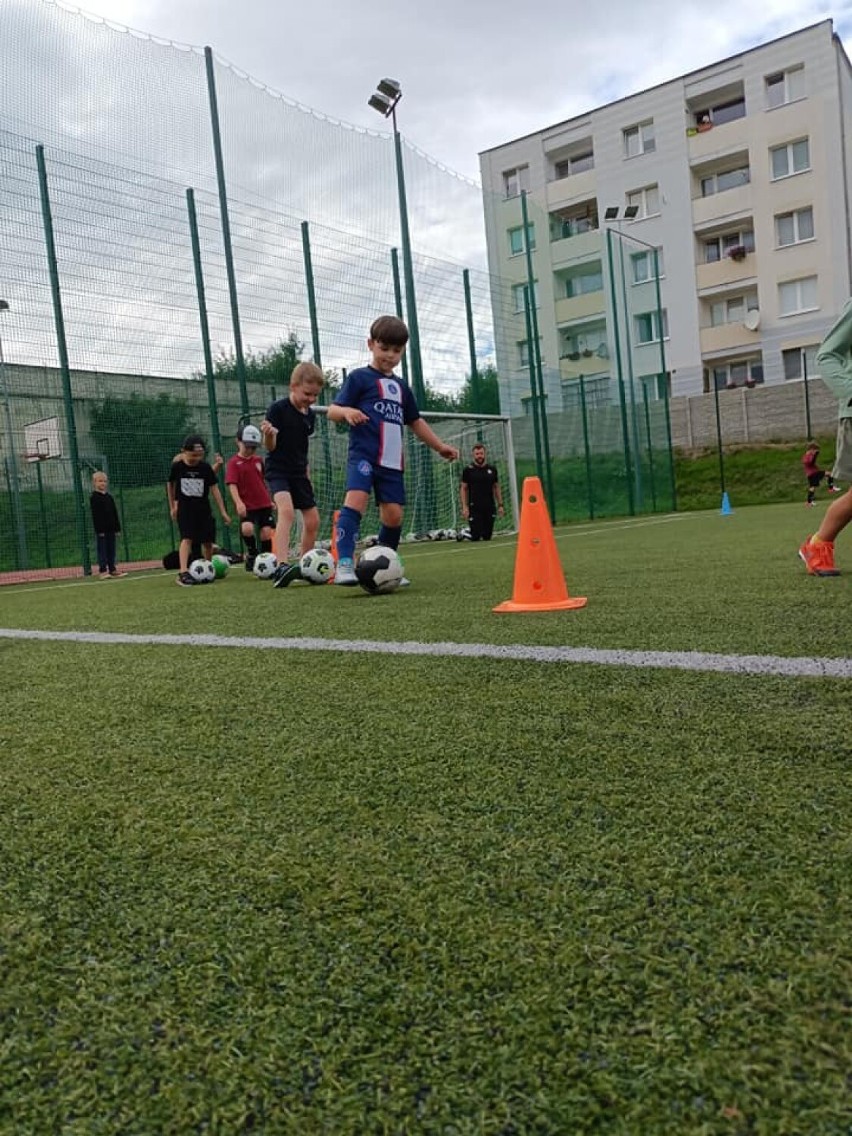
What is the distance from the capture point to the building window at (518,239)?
1845 centimetres

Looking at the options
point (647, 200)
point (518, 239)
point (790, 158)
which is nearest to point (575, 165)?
point (647, 200)

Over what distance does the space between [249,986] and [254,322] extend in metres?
12.6

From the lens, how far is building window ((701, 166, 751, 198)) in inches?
1267

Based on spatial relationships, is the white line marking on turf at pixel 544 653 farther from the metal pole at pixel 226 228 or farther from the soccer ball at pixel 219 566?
the metal pole at pixel 226 228

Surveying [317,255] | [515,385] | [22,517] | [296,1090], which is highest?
[317,255]

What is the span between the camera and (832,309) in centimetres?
2988

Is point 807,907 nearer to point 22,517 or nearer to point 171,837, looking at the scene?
point 171,837

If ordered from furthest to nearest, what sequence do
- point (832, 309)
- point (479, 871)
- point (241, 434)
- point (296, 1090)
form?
point (832, 309), point (241, 434), point (479, 871), point (296, 1090)

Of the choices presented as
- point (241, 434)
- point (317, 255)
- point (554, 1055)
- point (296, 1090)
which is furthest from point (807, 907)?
point (317, 255)

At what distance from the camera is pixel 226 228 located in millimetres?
12422

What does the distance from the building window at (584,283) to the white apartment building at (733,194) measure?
415cm

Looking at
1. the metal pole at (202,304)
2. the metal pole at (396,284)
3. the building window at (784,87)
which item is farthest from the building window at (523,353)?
the building window at (784,87)

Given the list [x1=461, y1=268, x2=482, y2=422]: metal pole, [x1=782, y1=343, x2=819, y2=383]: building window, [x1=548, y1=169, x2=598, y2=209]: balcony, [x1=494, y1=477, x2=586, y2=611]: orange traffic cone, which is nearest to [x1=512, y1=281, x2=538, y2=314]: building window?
[x1=461, y1=268, x2=482, y2=422]: metal pole

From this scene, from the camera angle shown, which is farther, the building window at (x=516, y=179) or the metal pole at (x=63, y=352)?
the building window at (x=516, y=179)
